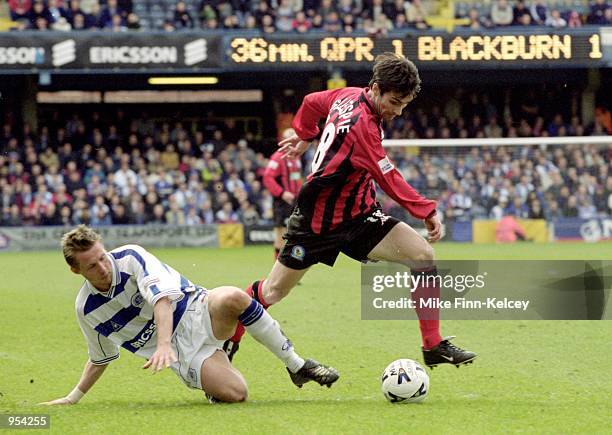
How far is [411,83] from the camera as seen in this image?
6250 mm

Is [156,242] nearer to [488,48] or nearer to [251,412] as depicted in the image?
[488,48]

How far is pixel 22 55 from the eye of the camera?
72.8 feet

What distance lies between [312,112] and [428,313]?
1.61 m

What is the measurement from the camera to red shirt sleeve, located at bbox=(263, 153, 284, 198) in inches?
547

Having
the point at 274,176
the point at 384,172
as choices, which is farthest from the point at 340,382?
the point at 274,176

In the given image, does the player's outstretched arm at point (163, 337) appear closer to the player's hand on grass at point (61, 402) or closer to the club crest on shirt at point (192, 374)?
the club crest on shirt at point (192, 374)

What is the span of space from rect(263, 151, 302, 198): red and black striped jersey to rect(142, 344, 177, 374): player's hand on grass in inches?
344

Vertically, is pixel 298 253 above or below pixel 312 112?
below

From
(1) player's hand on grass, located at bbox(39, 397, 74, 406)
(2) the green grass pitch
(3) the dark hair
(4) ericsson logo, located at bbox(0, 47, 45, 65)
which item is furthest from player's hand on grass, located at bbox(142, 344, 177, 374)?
(4) ericsson logo, located at bbox(0, 47, 45, 65)

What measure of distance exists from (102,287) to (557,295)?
672 centimetres

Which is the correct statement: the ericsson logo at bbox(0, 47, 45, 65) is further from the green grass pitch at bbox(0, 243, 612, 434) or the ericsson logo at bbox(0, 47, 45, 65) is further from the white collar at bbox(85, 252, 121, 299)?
the white collar at bbox(85, 252, 121, 299)

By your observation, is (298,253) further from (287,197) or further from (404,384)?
(287,197)

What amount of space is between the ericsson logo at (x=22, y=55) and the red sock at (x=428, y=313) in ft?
56.9

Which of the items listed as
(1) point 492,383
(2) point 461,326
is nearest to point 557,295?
(2) point 461,326
